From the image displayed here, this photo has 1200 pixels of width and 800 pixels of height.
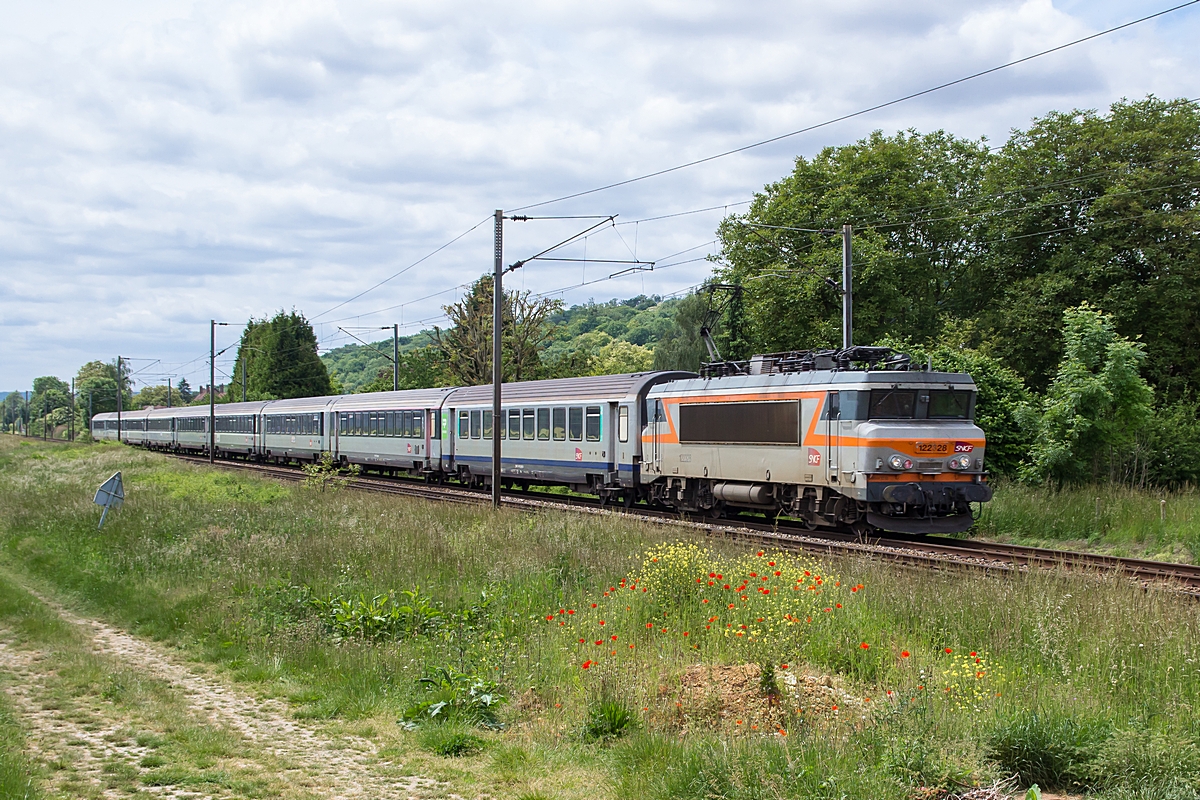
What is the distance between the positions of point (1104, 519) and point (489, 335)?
1759 inches

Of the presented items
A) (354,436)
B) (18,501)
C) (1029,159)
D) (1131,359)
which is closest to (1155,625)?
(1131,359)

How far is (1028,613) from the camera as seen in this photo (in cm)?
931

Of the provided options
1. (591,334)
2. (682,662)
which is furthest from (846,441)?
(591,334)

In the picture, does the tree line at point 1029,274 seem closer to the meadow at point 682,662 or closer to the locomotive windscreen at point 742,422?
the locomotive windscreen at point 742,422

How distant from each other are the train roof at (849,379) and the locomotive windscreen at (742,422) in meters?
0.45

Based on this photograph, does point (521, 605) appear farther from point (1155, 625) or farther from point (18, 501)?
point (18, 501)

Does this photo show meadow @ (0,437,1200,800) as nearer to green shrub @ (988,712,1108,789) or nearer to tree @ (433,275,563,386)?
green shrub @ (988,712,1108,789)

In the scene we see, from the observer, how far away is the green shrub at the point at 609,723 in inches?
298

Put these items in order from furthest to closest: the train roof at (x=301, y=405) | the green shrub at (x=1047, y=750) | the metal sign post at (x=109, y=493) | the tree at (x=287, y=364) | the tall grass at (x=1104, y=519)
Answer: the tree at (x=287, y=364) < the train roof at (x=301, y=405) < the metal sign post at (x=109, y=493) < the tall grass at (x=1104, y=519) < the green shrub at (x=1047, y=750)

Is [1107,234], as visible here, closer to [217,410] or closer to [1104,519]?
[1104,519]

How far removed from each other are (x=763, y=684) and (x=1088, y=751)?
96.0 inches

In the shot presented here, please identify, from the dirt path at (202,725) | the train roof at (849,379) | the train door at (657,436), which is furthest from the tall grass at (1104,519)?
the dirt path at (202,725)

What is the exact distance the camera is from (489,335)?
59812mm

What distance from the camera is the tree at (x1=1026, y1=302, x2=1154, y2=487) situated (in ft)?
67.7
